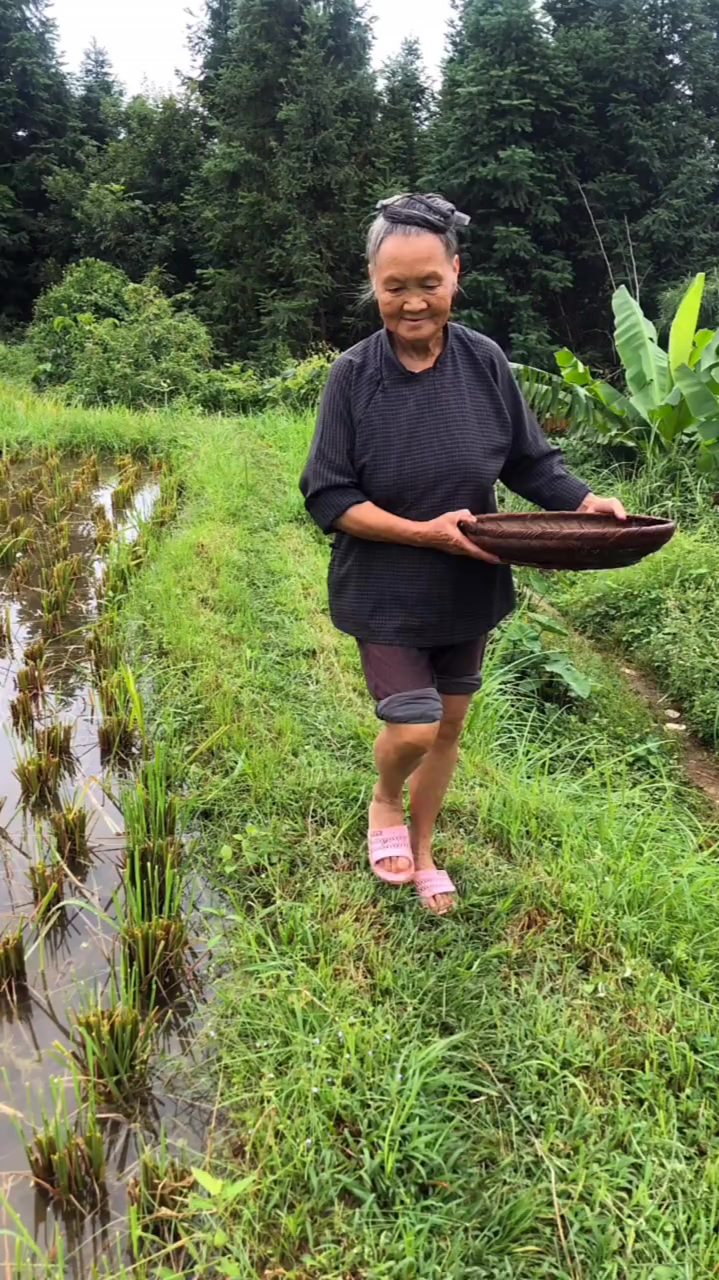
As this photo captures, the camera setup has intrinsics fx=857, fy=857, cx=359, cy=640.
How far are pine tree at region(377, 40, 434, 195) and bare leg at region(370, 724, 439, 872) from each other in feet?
58.4

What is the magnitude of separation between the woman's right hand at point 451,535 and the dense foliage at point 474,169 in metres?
14.6

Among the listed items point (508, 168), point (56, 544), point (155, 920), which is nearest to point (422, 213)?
point (155, 920)

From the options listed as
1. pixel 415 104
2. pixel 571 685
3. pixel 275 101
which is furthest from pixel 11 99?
pixel 571 685

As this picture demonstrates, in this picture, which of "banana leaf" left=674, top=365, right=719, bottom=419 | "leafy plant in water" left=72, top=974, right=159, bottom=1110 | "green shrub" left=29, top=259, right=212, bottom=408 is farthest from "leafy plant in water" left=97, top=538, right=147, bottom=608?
"green shrub" left=29, top=259, right=212, bottom=408

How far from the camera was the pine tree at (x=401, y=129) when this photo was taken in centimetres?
1848

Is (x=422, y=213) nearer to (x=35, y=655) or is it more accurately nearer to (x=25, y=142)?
(x=35, y=655)

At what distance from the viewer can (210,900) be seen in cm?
226

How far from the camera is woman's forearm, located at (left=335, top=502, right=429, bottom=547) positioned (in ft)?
5.69

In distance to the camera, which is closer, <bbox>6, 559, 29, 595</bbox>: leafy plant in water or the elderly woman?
the elderly woman

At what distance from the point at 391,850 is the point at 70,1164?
39.3 inches

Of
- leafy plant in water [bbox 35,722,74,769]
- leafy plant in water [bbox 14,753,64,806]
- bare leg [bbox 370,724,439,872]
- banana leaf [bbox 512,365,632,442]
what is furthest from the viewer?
banana leaf [bbox 512,365,632,442]

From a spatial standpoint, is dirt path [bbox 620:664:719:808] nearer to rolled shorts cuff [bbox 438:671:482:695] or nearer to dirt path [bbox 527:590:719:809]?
dirt path [bbox 527:590:719:809]

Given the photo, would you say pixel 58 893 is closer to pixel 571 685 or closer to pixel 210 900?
pixel 210 900

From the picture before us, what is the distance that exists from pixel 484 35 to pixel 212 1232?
20.1 m
